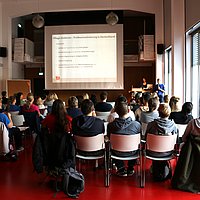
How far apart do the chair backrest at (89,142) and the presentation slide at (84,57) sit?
9362 millimetres

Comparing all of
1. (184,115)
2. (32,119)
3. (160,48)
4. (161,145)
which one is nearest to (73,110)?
(32,119)

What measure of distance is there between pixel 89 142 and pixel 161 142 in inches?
39.4

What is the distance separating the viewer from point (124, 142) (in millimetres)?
4051

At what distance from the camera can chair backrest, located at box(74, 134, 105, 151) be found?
13.6 ft

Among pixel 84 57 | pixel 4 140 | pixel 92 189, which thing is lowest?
pixel 92 189

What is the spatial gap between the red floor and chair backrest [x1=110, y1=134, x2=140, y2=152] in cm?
58

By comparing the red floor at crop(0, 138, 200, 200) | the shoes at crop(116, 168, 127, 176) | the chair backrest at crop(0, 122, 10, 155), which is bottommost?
the red floor at crop(0, 138, 200, 200)

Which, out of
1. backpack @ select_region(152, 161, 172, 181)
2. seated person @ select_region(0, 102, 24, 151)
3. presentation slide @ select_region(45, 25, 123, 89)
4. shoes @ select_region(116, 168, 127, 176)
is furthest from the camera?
presentation slide @ select_region(45, 25, 123, 89)

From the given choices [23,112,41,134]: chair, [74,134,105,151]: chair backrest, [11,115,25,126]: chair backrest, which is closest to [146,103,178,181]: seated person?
[74,134,105,151]: chair backrest

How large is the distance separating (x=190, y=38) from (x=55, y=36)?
272 inches

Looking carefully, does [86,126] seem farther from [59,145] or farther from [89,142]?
[59,145]

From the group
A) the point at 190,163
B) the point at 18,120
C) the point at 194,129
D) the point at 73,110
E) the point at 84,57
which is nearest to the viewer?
the point at 190,163

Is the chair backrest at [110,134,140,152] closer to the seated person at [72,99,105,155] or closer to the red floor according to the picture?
the seated person at [72,99,105,155]

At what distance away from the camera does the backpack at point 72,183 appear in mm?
3837
